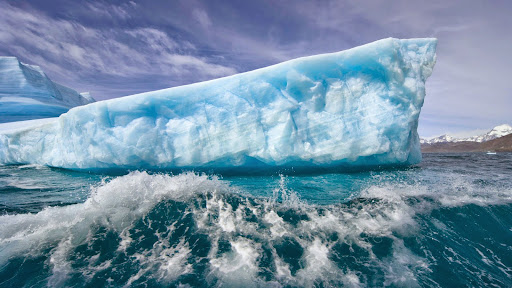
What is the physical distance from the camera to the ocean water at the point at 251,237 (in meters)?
2.23

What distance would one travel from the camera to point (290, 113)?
5145 millimetres

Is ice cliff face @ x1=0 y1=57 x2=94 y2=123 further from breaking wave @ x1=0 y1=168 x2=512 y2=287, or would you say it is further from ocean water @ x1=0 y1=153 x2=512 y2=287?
breaking wave @ x1=0 y1=168 x2=512 y2=287

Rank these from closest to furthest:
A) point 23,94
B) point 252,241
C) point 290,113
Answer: point 252,241
point 290,113
point 23,94

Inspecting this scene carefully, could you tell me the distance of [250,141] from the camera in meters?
5.24

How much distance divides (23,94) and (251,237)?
18952 mm

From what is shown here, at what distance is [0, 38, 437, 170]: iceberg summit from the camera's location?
5.15m

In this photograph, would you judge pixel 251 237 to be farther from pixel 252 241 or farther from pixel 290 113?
pixel 290 113

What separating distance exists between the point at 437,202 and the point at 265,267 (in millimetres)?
3731

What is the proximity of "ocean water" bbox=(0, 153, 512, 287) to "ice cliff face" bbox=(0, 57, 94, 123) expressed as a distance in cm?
1291

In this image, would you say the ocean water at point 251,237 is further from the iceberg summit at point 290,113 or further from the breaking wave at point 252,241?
the iceberg summit at point 290,113

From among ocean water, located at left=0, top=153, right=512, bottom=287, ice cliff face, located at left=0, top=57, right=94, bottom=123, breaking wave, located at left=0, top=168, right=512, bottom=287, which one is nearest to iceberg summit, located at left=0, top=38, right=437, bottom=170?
ocean water, located at left=0, top=153, right=512, bottom=287

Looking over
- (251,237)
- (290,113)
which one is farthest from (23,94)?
(251,237)

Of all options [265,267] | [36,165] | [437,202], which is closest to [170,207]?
[265,267]

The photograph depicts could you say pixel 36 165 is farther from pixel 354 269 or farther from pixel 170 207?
pixel 354 269
